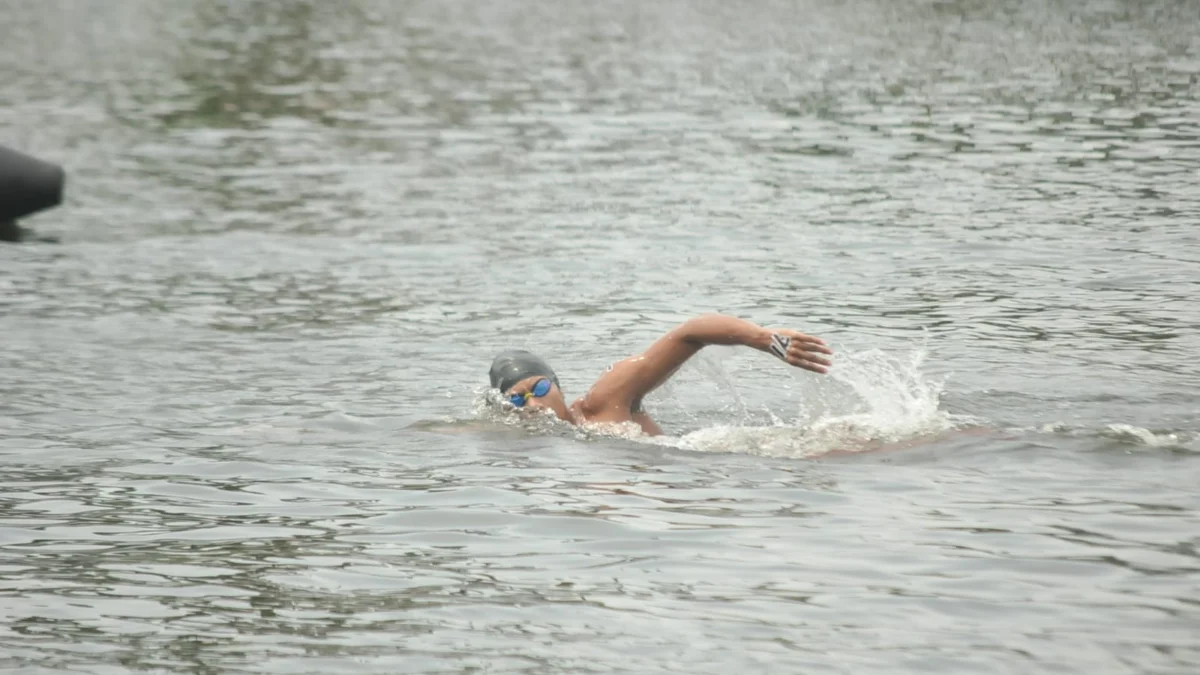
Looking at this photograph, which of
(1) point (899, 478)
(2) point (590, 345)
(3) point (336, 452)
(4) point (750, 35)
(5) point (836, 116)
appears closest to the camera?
(1) point (899, 478)

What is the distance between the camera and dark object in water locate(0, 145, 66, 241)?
68.1 feet

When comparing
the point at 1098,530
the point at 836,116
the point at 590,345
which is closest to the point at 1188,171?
the point at 836,116

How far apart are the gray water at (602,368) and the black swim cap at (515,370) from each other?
0.27m

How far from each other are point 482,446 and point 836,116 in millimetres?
16555

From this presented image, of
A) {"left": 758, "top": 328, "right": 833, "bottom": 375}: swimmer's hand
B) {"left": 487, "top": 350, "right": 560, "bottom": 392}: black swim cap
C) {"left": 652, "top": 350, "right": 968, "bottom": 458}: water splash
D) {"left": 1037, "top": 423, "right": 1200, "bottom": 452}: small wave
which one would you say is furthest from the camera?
{"left": 487, "top": 350, "right": 560, "bottom": 392}: black swim cap

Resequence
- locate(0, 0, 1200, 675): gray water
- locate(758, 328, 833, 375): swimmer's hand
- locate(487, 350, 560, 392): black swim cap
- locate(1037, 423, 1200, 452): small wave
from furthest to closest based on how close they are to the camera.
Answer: locate(487, 350, 560, 392): black swim cap, locate(1037, 423, 1200, 452): small wave, locate(758, 328, 833, 375): swimmer's hand, locate(0, 0, 1200, 675): gray water

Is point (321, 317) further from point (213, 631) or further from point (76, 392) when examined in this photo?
point (213, 631)

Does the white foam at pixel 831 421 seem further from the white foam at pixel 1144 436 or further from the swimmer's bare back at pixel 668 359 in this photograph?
the white foam at pixel 1144 436

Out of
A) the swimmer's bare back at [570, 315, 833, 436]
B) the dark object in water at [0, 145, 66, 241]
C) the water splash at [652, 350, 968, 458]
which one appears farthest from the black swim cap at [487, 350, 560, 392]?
the dark object in water at [0, 145, 66, 241]

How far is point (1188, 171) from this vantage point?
2094 cm

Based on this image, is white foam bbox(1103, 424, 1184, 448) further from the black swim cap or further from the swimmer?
the black swim cap

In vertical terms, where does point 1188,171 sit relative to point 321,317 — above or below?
above

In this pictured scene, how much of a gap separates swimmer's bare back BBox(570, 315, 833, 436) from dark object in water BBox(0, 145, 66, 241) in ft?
37.0

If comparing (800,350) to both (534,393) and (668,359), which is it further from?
(534,393)
